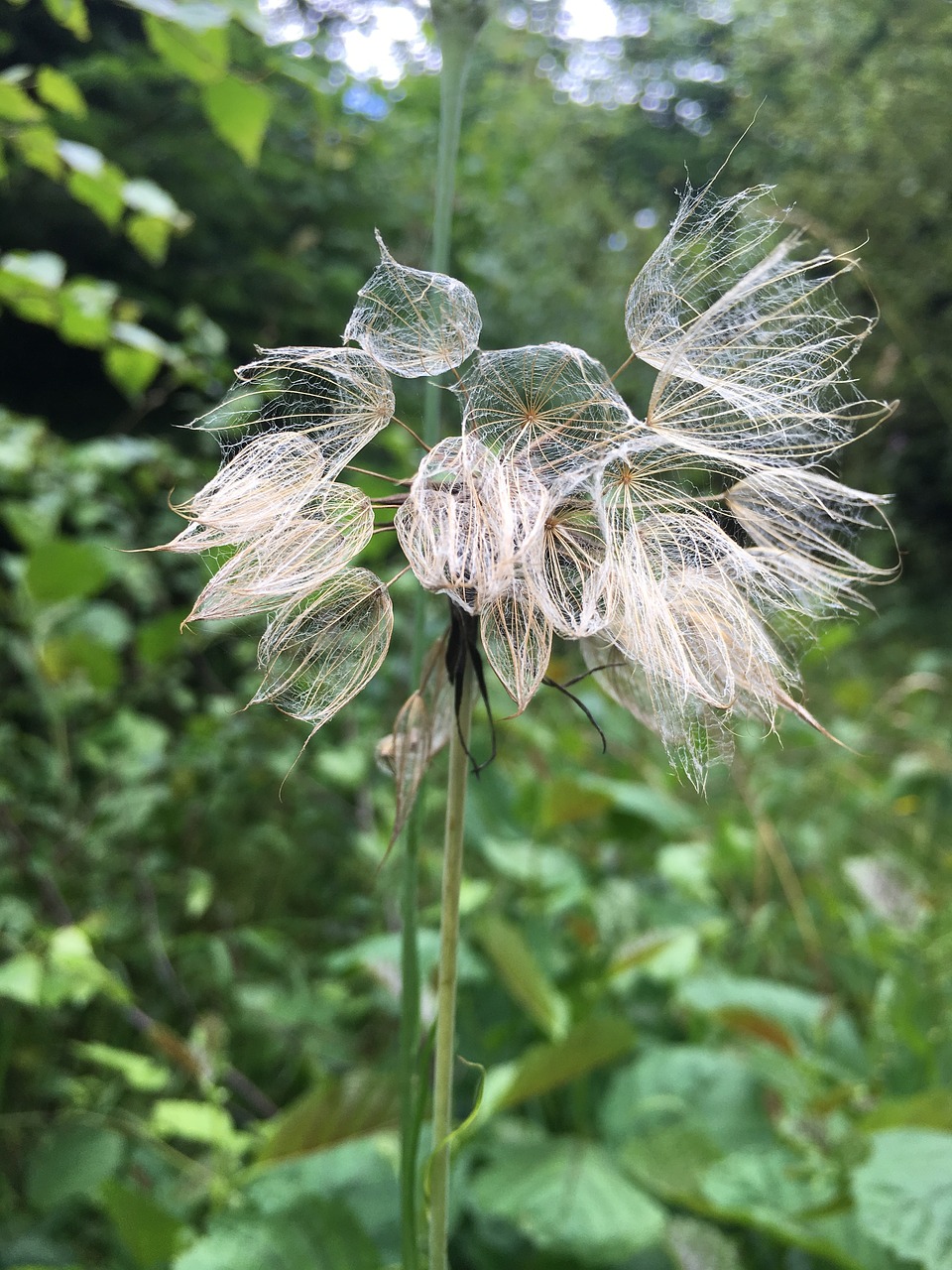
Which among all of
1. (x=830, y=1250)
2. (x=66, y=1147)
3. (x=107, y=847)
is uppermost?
(x=830, y=1250)

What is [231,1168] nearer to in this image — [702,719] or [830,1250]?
[830,1250]

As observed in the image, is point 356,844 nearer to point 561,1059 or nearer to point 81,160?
point 561,1059

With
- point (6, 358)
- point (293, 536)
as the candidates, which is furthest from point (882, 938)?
point (6, 358)

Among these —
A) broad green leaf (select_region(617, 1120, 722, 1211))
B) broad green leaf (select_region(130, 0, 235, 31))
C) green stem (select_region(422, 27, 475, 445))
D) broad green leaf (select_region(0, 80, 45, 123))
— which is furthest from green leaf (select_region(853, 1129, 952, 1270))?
broad green leaf (select_region(0, 80, 45, 123))

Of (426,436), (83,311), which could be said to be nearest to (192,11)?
(83,311)

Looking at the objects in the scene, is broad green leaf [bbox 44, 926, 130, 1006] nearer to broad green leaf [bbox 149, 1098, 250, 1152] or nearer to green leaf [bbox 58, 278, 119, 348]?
broad green leaf [bbox 149, 1098, 250, 1152]

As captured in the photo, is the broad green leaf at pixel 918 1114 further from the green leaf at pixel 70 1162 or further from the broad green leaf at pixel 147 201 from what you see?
the broad green leaf at pixel 147 201

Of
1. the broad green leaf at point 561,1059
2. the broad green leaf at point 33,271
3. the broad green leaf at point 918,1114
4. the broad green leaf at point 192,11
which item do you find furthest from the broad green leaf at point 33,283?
the broad green leaf at point 918,1114
